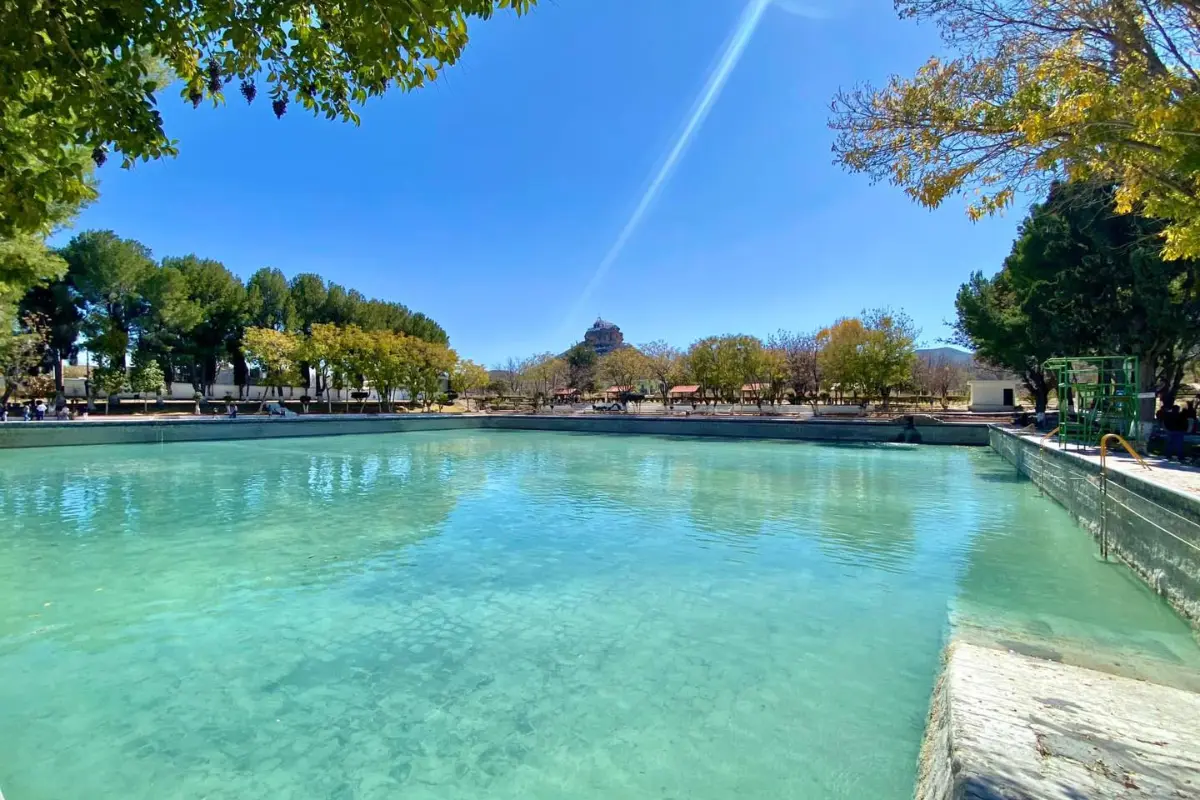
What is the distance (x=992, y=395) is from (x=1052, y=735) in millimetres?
42464

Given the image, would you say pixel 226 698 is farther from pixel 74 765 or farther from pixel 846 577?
pixel 846 577

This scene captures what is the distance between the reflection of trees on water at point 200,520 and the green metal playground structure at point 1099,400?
42.5ft

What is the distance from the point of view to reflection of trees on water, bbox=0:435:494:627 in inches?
283

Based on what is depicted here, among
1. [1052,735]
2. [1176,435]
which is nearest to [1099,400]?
[1176,435]

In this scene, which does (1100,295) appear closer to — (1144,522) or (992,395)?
(1144,522)

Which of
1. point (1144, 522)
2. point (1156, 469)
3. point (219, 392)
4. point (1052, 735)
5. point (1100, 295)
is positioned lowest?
point (1052, 735)

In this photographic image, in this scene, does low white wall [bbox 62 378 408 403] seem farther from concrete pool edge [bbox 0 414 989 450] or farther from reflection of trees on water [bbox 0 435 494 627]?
reflection of trees on water [bbox 0 435 494 627]

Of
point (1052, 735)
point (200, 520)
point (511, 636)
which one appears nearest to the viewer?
point (1052, 735)

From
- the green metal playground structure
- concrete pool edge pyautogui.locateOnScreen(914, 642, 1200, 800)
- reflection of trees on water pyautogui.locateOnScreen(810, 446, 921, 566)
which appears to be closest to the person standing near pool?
the green metal playground structure

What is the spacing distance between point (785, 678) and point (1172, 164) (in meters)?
5.12

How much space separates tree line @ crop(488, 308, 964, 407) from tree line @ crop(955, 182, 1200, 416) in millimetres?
10312

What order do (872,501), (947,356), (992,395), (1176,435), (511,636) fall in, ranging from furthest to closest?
(947,356), (992,395), (872,501), (1176,435), (511,636)

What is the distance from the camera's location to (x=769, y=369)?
42.1m

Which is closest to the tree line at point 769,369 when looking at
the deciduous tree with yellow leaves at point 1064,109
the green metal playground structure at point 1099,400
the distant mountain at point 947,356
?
the distant mountain at point 947,356
